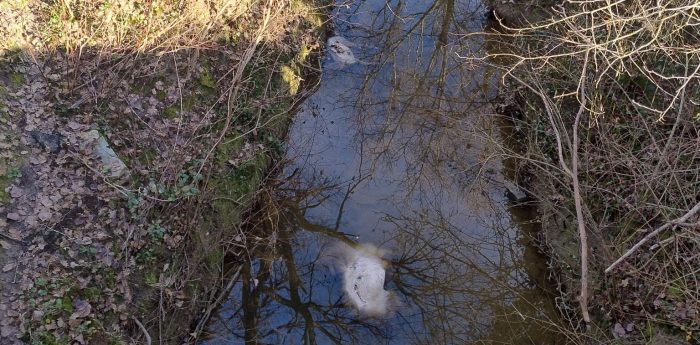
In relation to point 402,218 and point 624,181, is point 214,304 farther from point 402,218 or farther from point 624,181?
point 624,181

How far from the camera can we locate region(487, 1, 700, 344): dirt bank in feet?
21.0

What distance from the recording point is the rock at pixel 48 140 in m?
6.52

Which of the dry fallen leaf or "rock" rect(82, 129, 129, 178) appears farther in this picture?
"rock" rect(82, 129, 129, 178)

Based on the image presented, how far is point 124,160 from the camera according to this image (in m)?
6.97

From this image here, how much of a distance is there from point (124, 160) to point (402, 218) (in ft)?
13.1

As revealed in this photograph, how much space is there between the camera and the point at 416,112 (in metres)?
10.1

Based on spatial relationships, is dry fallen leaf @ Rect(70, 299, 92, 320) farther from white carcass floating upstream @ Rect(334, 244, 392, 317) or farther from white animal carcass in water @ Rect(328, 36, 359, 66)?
white animal carcass in water @ Rect(328, 36, 359, 66)

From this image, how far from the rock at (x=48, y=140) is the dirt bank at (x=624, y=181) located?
19.0ft

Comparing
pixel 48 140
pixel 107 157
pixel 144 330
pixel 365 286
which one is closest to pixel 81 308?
pixel 144 330

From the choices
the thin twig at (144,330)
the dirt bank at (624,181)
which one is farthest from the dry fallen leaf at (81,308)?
the dirt bank at (624,181)

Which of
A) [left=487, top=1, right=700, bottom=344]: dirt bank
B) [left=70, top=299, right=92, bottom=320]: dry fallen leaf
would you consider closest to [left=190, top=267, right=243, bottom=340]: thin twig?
[left=70, top=299, right=92, bottom=320]: dry fallen leaf

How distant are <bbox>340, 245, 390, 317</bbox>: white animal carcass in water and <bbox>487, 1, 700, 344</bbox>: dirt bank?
7.75ft

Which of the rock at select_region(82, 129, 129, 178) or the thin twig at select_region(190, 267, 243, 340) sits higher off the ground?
the rock at select_region(82, 129, 129, 178)

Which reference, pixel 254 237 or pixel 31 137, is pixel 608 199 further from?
pixel 31 137
